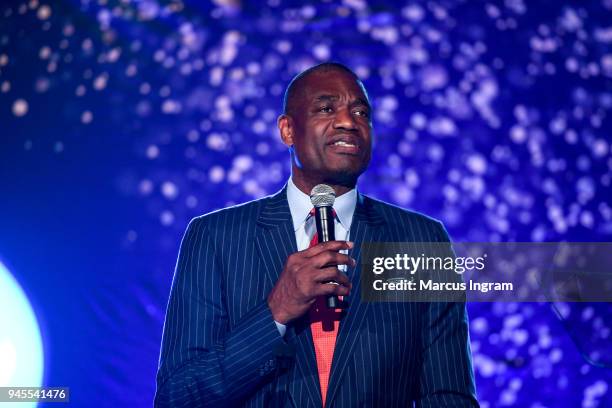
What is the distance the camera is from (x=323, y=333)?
5.65 feet

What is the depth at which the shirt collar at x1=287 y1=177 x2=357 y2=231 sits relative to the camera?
192cm

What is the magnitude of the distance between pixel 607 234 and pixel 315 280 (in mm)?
1711

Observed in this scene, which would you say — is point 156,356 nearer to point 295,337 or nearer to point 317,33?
point 295,337

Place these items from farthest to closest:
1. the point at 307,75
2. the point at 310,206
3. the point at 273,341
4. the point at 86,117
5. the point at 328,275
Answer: the point at 86,117, the point at 307,75, the point at 310,206, the point at 273,341, the point at 328,275

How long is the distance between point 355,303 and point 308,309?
0.22 metres

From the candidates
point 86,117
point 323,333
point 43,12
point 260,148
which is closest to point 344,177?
point 323,333

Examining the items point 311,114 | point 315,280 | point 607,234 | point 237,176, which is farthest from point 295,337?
point 607,234

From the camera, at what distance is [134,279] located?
8.55ft

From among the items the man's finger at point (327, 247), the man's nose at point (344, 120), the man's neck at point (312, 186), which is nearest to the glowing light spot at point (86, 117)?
the man's neck at point (312, 186)

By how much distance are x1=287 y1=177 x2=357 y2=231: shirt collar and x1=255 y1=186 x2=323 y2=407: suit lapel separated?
0.08ft

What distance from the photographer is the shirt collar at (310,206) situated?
1.92 m

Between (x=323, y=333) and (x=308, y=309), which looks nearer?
(x=308, y=309)

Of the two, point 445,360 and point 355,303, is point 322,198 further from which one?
point 445,360

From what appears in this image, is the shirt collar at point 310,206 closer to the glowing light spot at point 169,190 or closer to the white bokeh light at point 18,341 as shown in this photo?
the glowing light spot at point 169,190
